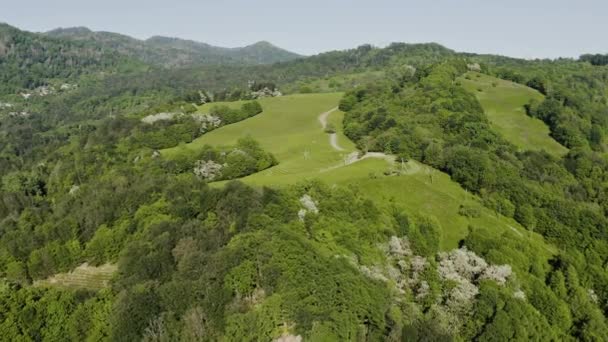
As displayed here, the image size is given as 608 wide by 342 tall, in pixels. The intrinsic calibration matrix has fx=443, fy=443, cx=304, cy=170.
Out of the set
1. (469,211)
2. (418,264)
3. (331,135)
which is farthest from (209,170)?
(418,264)

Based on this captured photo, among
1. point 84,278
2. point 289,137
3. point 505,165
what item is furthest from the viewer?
point 289,137

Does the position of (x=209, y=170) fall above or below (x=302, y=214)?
below

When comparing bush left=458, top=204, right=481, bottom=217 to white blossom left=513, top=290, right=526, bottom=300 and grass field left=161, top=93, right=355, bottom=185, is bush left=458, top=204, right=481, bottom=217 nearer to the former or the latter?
white blossom left=513, top=290, right=526, bottom=300

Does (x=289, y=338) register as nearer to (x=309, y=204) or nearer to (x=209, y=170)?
(x=309, y=204)

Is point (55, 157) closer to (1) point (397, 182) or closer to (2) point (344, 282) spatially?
(1) point (397, 182)

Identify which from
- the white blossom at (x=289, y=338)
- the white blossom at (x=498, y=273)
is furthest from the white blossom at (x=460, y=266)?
the white blossom at (x=289, y=338)

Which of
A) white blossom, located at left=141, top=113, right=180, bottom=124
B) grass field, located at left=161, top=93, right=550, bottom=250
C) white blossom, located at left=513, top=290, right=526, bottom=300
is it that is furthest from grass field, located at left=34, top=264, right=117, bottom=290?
white blossom, located at left=141, top=113, right=180, bottom=124

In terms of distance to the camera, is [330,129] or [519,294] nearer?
[519,294]

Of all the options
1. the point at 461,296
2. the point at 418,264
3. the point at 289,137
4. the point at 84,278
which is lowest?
the point at 84,278
